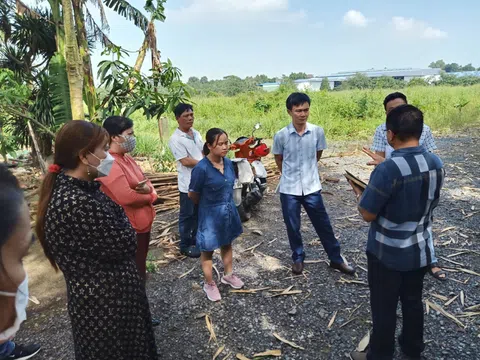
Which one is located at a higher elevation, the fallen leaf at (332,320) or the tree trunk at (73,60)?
the tree trunk at (73,60)

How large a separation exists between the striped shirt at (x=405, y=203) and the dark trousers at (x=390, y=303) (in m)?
0.10

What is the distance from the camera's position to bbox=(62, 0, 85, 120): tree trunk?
14.3ft

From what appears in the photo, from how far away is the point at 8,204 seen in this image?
0.98 m

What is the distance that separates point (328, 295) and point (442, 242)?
1.93 m

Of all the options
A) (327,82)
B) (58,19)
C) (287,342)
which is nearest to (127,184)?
(287,342)

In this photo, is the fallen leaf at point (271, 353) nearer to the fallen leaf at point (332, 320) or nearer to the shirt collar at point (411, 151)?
the fallen leaf at point (332, 320)

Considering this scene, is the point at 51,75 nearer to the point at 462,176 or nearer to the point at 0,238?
the point at 0,238

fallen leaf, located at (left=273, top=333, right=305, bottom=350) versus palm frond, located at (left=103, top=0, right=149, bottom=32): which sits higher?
palm frond, located at (left=103, top=0, right=149, bottom=32)

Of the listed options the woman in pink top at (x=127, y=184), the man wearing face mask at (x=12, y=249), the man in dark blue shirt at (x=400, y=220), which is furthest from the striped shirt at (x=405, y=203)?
the man wearing face mask at (x=12, y=249)

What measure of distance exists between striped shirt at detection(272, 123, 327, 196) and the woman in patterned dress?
79.5 inches

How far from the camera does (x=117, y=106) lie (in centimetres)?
427

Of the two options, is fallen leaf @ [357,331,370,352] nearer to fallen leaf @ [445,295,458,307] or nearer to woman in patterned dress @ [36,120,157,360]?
fallen leaf @ [445,295,458,307]

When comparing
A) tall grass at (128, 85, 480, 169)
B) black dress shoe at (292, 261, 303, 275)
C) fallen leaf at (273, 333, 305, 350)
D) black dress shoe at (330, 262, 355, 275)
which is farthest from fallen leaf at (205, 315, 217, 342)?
tall grass at (128, 85, 480, 169)

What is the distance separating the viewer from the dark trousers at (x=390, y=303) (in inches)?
89.2
